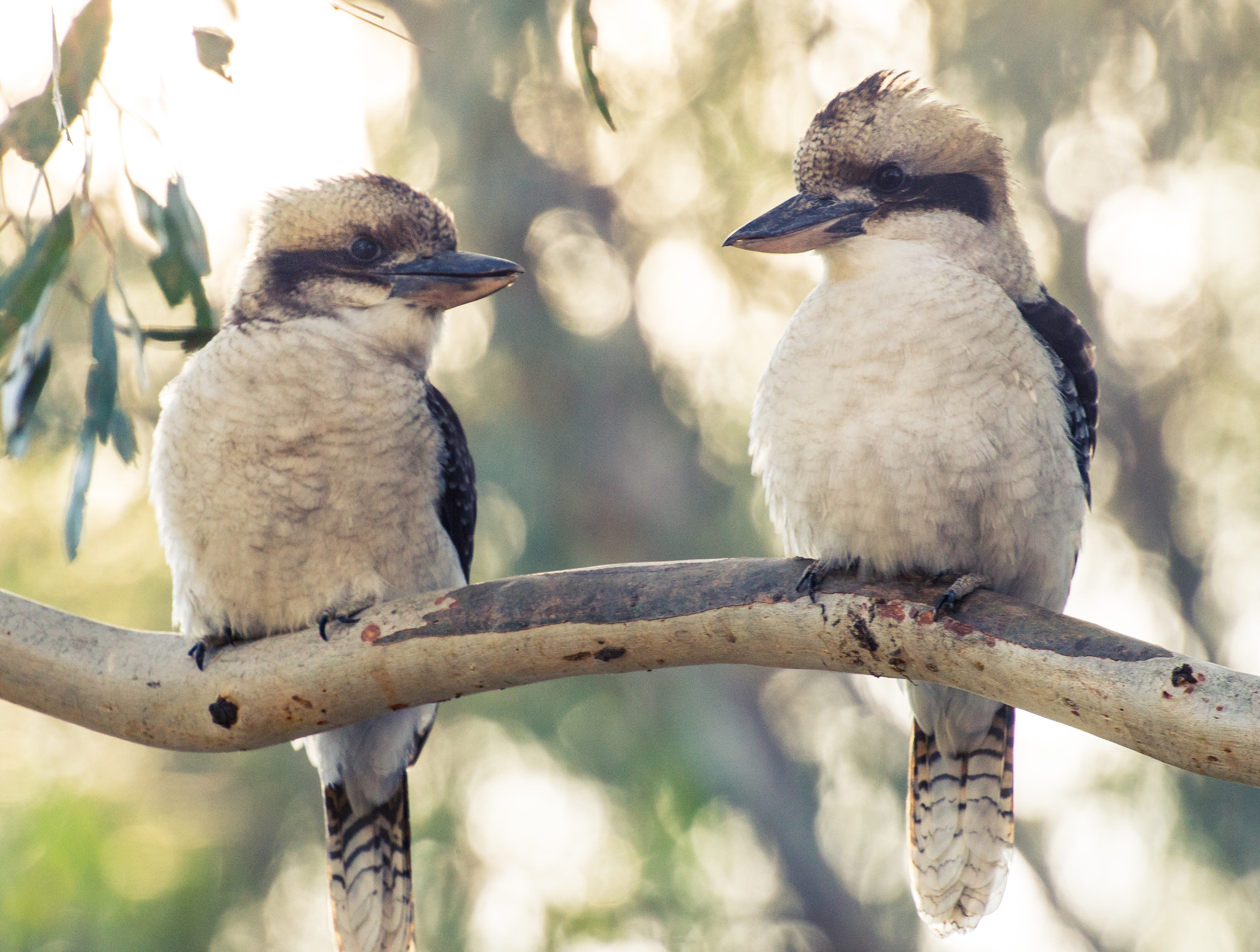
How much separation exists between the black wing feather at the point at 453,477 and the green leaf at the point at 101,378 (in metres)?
0.45

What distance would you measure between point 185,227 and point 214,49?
282 millimetres

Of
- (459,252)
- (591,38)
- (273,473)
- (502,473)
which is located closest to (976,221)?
(591,38)

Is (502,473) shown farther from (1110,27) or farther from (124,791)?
(1110,27)

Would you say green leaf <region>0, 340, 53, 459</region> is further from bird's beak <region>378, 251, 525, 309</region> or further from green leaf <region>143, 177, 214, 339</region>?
bird's beak <region>378, 251, 525, 309</region>

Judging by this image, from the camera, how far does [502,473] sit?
443 centimetres

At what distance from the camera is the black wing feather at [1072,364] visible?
1720 millimetres

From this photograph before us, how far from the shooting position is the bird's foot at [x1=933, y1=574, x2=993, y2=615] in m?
1.44

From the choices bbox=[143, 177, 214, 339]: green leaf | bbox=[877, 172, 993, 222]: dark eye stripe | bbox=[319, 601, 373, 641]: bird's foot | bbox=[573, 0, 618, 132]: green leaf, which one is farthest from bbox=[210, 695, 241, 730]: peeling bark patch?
bbox=[877, 172, 993, 222]: dark eye stripe

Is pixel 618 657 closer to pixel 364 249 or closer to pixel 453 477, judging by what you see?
pixel 453 477

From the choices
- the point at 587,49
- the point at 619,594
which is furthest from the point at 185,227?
the point at 619,594

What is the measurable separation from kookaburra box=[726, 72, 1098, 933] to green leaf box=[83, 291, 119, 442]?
0.89 meters

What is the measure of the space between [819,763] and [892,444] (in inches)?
138

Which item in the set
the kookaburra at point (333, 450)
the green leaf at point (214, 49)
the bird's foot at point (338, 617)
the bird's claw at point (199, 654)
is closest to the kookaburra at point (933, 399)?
the kookaburra at point (333, 450)

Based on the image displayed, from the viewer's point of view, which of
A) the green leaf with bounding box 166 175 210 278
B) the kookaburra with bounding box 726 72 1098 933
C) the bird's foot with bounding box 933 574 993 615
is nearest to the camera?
the bird's foot with bounding box 933 574 993 615
